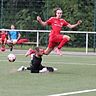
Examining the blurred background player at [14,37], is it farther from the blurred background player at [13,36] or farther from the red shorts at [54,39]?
the red shorts at [54,39]

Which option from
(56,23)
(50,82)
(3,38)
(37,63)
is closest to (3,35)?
(3,38)

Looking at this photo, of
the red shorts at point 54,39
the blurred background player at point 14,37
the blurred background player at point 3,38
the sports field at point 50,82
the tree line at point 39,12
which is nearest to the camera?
the sports field at point 50,82

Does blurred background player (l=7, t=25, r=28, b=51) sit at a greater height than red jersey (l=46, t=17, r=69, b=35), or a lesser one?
lesser

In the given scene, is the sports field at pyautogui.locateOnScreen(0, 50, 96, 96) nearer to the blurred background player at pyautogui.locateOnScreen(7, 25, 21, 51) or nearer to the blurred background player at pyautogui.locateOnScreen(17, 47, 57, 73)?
the blurred background player at pyautogui.locateOnScreen(17, 47, 57, 73)

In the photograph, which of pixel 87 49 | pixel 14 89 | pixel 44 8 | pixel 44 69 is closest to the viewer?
pixel 14 89

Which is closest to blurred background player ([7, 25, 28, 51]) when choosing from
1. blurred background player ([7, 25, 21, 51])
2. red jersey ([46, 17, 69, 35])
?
blurred background player ([7, 25, 21, 51])

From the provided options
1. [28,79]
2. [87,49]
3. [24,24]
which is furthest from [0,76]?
[24,24]

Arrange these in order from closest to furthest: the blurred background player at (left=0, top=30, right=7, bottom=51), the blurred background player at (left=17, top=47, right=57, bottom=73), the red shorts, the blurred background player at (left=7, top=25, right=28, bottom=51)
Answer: the blurred background player at (left=17, top=47, right=57, bottom=73)
the red shorts
the blurred background player at (left=0, top=30, right=7, bottom=51)
the blurred background player at (left=7, top=25, right=28, bottom=51)

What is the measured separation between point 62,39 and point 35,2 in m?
16.1

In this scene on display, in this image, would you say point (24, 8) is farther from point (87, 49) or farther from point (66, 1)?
point (87, 49)

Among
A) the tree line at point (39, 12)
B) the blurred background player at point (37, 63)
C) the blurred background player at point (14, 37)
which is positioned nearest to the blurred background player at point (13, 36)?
the blurred background player at point (14, 37)

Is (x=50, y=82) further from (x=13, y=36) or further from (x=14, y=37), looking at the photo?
(x=13, y=36)

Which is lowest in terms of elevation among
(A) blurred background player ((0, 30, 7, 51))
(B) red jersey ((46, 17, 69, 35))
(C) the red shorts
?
(A) blurred background player ((0, 30, 7, 51))

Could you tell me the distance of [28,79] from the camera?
1338 cm
